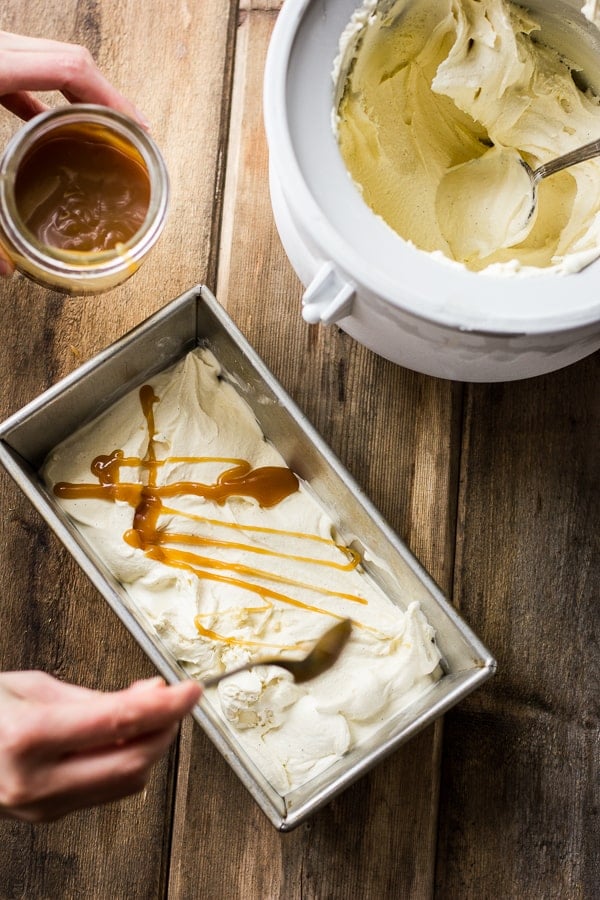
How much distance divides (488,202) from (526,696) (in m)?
0.52

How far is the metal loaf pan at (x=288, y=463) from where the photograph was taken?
0.75m

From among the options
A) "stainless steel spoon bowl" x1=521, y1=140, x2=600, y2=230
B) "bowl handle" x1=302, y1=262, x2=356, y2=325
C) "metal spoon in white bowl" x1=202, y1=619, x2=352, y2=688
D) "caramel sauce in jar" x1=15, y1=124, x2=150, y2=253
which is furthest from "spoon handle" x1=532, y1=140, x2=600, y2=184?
"metal spoon in white bowl" x1=202, y1=619, x2=352, y2=688

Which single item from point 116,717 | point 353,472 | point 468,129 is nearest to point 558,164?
point 468,129

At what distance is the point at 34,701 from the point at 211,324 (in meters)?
0.40

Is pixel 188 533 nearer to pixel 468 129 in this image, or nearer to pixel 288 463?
pixel 288 463

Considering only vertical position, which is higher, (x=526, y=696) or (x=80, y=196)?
(x=80, y=196)

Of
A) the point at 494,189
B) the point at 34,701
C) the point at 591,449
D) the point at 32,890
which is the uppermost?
the point at 494,189

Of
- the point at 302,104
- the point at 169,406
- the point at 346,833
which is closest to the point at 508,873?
the point at 346,833

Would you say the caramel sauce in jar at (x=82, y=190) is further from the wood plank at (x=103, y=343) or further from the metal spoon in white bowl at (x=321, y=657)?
the metal spoon in white bowl at (x=321, y=657)

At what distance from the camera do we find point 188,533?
0.85 m

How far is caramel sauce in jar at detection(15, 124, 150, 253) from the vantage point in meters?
0.74

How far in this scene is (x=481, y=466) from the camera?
89cm

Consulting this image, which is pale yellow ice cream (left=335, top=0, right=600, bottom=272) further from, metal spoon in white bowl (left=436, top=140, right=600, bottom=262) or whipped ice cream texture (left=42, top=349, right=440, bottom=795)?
whipped ice cream texture (left=42, top=349, right=440, bottom=795)

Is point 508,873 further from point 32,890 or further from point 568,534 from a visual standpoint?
point 32,890
